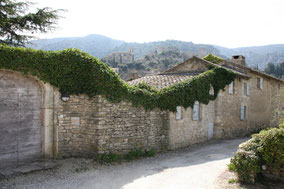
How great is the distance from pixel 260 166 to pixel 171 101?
17.5 feet

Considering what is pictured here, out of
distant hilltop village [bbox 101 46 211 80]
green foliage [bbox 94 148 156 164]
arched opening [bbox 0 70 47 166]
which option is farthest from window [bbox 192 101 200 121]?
distant hilltop village [bbox 101 46 211 80]

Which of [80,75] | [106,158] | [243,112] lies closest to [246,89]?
[243,112]

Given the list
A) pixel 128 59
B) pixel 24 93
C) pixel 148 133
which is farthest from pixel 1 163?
pixel 128 59

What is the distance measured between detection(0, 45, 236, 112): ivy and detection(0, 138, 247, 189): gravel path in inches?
104

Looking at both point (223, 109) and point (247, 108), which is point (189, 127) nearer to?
point (223, 109)

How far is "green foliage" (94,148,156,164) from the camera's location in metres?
7.91

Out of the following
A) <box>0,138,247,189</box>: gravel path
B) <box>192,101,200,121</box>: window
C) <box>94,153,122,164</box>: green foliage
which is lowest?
<box>0,138,247,189</box>: gravel path

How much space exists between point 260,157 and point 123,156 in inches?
199

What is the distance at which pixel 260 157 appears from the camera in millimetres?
6051

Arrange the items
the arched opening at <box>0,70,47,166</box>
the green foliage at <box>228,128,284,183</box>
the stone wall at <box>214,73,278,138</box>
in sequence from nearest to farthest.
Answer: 1. the green foliage at <box>228,128,284,183</box>
2. the arched opening at <box>0,70,47,166</box>
3. the stone wall at <box>214,73,278,138</box>

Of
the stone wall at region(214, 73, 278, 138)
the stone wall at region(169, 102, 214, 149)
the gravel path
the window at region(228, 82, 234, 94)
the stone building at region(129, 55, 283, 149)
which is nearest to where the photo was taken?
the gravel path

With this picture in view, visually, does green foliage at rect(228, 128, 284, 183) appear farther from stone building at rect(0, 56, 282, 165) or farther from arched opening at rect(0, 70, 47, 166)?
arched opening at rect(0, 70, 47, 166)

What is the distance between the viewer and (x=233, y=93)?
51.8ft

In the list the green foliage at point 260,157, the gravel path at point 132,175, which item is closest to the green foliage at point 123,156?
the gravel path at point 132,175
